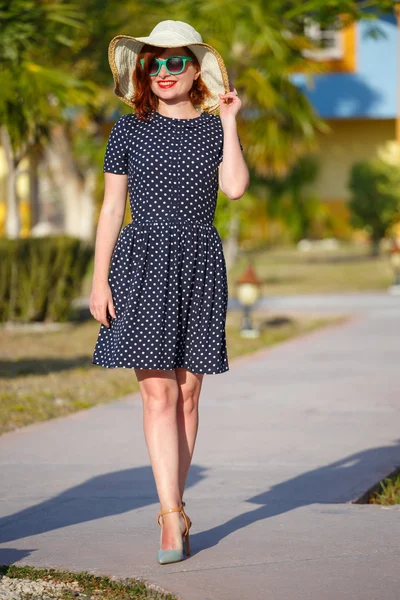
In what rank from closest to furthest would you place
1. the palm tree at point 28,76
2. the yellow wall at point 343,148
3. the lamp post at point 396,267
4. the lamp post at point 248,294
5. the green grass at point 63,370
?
the green grass at point 63,370 → the palm tree at point 28,76 → the lamp post at point 248,294 → the lamp post at point 396,267 → the yellow wall at point 343,148

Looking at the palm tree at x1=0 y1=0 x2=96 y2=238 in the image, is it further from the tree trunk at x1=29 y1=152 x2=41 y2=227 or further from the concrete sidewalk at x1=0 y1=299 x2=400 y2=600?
the tree trunk at x1=29 y1=152 x2=41 y2=227

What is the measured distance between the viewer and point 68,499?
18.6 feet

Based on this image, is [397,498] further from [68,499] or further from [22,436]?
[22,436]

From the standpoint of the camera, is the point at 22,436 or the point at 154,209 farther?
the point at 22,436

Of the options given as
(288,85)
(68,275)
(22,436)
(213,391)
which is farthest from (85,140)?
(22,436)

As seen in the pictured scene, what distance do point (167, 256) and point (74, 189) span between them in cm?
2112

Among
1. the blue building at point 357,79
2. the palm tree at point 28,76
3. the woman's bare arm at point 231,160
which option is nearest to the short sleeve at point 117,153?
the woman's bare arm at point 231,160

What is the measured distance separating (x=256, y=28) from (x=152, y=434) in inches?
470

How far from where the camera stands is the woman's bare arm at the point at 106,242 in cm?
468

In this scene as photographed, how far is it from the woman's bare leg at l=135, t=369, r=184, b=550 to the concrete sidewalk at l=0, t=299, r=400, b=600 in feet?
0.81

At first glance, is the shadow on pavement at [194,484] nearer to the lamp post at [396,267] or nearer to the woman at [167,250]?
the woman at [167,250]

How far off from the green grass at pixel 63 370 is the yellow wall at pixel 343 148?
65.1 feet

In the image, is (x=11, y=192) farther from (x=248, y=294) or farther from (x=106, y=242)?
(x=106, y=242)

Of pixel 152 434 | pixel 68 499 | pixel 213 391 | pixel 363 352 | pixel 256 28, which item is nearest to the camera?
pixel 152 434
